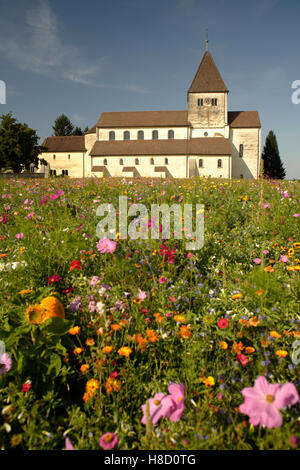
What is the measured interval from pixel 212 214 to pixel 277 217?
965 mm

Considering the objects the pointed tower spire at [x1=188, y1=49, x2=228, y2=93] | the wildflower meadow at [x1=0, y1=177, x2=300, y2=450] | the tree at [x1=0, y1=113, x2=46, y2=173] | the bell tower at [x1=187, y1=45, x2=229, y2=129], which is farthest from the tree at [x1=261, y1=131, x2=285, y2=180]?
the wildflower meadow at [x1=0, y1=177, x2=300, y2=450]

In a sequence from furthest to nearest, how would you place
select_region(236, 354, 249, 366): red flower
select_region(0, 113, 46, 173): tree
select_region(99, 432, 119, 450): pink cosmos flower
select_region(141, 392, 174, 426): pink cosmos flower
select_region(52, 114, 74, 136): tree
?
select_region(52, 114, 74, 136): tree
select_region(0, 113, 46, 173): tree
select_region(236, 354, 249, 366): red flower
select_region(141, 392, 174, 426): pink cosmos flower
select_region(99, 432, 119, 450): pink cosmos flower

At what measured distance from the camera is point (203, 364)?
1.61 metres

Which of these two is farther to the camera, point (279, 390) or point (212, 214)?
point (212, 214)

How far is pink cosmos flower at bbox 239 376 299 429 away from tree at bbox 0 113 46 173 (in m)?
41.5

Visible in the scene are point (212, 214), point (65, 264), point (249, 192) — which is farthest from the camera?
point (249, 192)

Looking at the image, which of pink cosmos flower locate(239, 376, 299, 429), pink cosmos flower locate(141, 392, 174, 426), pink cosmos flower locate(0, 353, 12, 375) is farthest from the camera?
pink cosmos flower locate(0, 353, 12, 375)

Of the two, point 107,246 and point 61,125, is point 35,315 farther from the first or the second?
point 61,125

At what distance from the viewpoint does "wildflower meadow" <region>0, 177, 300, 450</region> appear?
4.00 ft

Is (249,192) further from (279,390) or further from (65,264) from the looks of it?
(279,390)

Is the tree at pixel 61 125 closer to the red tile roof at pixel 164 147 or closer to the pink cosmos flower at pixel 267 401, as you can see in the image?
the red tile roof at pixel 164 147

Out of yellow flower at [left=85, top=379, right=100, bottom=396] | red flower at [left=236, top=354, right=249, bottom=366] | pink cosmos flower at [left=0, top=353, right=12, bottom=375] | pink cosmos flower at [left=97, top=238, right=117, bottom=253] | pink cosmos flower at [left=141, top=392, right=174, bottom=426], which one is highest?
pink cosmos flower at [left=97, top=238, right=117, bottom=253]

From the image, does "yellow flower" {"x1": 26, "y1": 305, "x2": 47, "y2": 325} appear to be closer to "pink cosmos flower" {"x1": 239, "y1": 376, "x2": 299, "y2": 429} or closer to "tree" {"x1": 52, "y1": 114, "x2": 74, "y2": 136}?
"pink cosmos flower" {"x1": 239, "y1": 376, "x2": 299, "y2": 429}

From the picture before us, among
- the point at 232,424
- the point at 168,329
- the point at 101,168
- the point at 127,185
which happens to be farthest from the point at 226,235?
the point at 101,168
